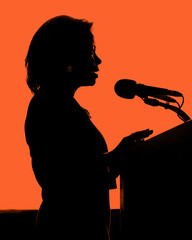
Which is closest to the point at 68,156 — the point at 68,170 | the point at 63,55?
the point at 68,170

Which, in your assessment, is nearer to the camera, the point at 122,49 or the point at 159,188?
the point at 159,188

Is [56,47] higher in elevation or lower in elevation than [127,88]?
higher

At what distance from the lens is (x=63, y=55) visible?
4.36ft

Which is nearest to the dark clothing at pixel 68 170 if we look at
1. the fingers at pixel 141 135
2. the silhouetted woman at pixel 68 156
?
the silhouetted woman at pixel 68 156

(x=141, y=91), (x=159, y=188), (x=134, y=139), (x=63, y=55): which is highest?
(x=63, y=55)

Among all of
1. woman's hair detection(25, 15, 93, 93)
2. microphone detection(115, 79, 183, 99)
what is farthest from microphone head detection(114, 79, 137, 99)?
woman's hair detection(25, 15, 93, 93)

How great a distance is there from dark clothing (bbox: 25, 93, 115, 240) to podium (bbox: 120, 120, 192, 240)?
3.5 inches

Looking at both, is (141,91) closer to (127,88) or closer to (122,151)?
(127,88)

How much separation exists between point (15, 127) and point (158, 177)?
60.2 inches

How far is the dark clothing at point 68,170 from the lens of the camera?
37.6 inches

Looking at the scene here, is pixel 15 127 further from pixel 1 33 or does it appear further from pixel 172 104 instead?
pixel 172 104

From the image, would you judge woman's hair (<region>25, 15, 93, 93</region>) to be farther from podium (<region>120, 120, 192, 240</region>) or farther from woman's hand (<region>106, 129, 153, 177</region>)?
podium (<region>120, 120, 192, 240</region>)

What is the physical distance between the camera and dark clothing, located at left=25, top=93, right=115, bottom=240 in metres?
0.95

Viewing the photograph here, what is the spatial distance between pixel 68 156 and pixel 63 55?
1.68ft
